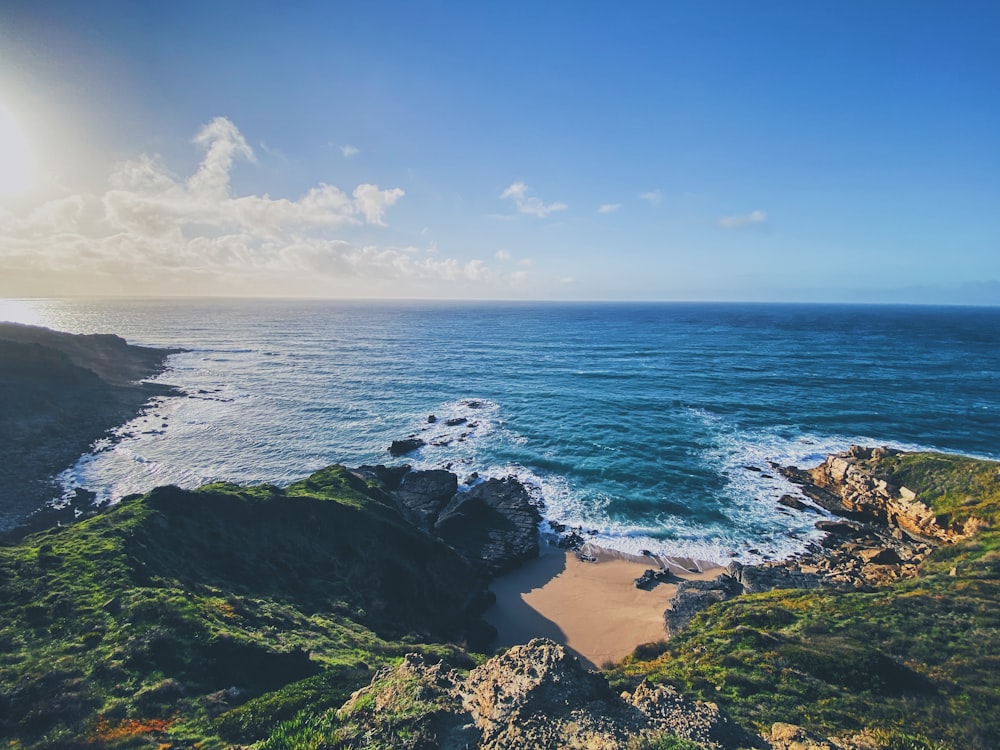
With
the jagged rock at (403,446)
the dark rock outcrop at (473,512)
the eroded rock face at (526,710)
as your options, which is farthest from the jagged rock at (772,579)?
the jagged rock at (403,446)

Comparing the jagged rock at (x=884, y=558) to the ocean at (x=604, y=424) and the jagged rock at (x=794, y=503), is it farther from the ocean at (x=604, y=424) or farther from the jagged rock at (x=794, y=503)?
the jagged rock at (x=794, y=503)

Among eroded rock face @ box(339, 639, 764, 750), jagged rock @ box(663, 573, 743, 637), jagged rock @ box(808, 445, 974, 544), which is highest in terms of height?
eroded rock face @ box(339, 639, 764, 750)

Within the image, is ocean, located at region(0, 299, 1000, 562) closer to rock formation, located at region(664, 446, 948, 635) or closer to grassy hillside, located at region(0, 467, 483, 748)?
rock formation, located at region(664, 446, 948, 635)

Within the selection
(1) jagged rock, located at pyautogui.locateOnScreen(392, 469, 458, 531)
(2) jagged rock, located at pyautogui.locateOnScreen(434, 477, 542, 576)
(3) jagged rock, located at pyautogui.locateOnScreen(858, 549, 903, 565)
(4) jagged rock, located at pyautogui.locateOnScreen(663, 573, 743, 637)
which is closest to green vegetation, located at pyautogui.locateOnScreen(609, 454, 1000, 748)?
(4) jagged rock, located at pyautogui.locateOnScreen(663, 573, 743, 637)

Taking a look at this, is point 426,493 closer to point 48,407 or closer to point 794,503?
point 794,503

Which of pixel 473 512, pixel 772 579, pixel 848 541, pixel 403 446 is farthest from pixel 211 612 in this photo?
pixel 848 541

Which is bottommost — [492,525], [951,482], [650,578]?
[650,578]
